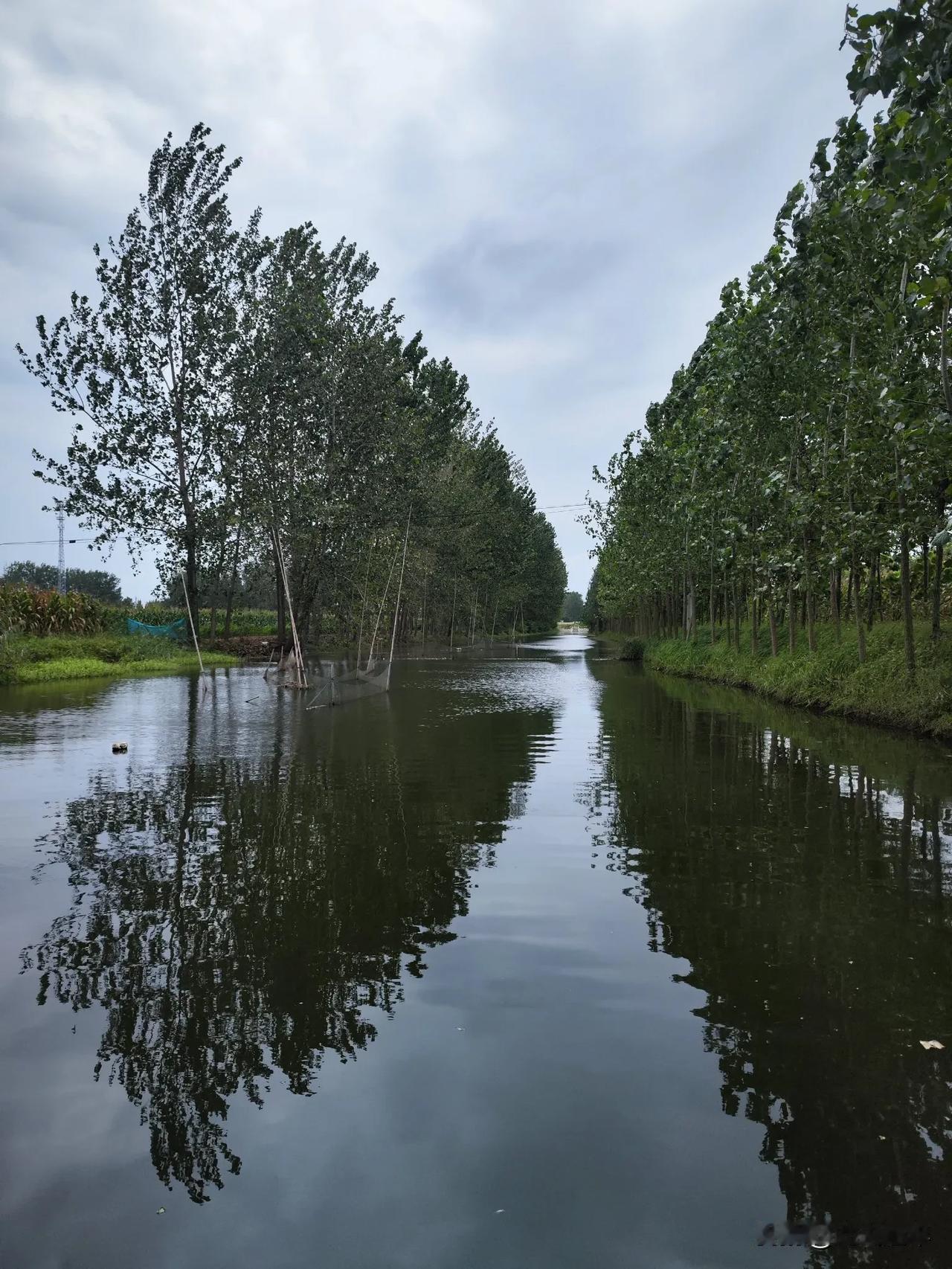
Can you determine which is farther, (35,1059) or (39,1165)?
(35,1059)

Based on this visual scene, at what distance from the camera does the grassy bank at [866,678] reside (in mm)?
16156

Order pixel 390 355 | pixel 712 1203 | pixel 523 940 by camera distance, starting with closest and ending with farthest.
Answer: pixel 712 1203, pixel 523 940, pixel 390 355

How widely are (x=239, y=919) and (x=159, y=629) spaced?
Result: 40097 millimetres

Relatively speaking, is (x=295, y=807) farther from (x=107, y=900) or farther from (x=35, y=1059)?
(x=35, y=1059)

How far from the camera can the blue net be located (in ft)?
137

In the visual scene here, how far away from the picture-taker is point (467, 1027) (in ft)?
15.4

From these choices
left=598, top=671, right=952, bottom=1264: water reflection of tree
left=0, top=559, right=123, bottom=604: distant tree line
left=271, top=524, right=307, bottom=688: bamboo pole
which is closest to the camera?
left=598, top=671, right=952, bottom=1264: water reflection of tree

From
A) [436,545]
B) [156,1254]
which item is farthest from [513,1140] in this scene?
[436,545]

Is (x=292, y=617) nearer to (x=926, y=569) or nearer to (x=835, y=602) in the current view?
(x=835, y=602)

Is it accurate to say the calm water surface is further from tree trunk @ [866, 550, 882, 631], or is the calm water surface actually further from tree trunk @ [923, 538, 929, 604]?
tree trunk @ [866, 550, 882, 631]

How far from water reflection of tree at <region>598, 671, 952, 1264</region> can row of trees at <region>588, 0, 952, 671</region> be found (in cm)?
312

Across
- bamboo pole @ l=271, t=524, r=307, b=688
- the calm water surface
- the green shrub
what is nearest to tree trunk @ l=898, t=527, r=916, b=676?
the calm water surface

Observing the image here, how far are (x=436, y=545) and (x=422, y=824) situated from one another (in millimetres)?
45882

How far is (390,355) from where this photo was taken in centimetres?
3500
